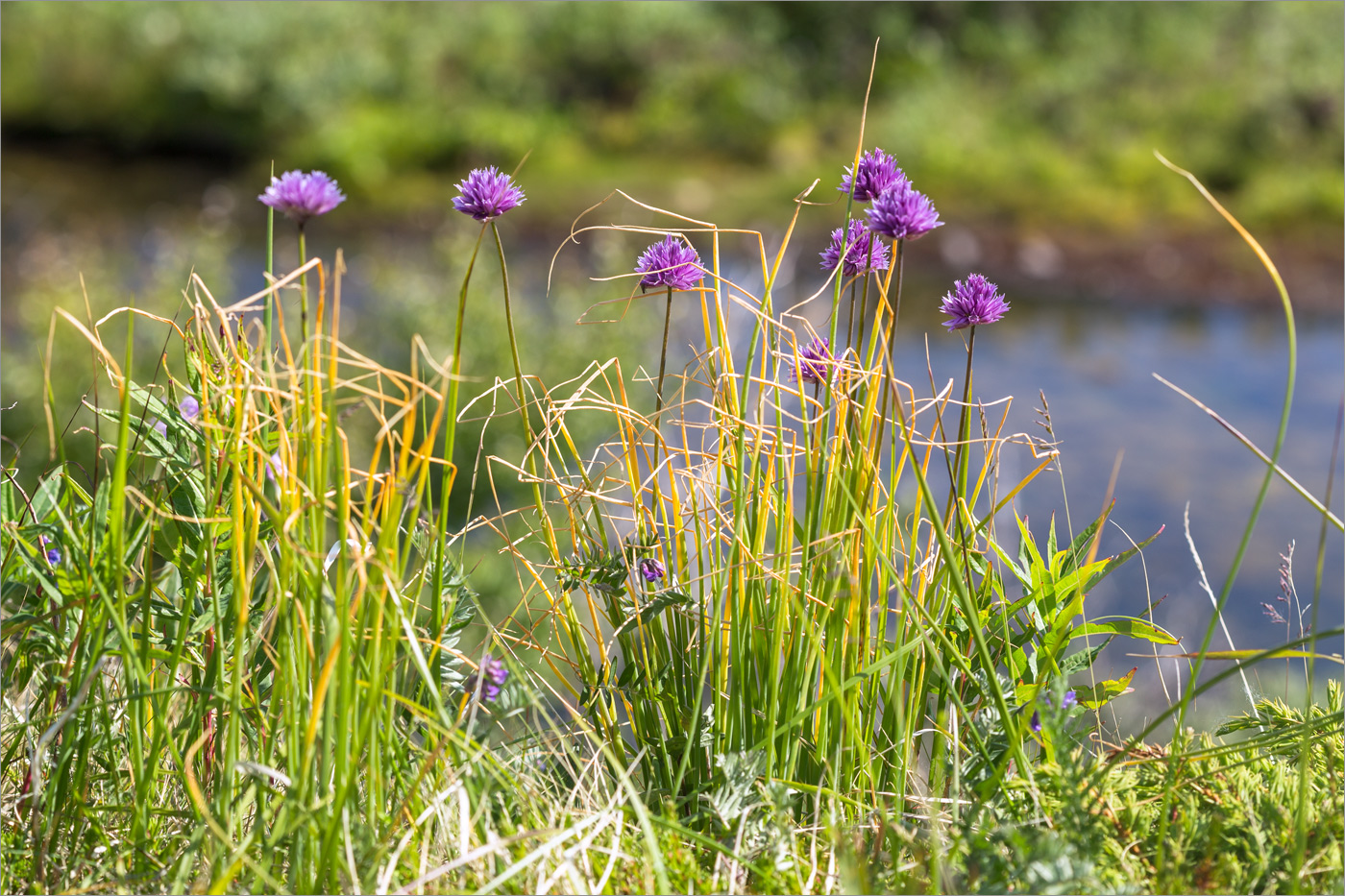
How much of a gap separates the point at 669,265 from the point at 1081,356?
7.54 metres

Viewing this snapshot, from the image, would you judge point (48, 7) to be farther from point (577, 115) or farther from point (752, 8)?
point (752, 8)

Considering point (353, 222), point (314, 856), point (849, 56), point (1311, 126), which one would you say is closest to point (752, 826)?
point (314, 856)

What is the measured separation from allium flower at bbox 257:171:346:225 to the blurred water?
4.16 m

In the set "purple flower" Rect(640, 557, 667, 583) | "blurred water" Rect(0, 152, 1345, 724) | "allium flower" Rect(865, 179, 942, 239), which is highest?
"allium flower" Rect(865, 179, 942, 239)

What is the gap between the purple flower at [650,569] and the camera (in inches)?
45.3

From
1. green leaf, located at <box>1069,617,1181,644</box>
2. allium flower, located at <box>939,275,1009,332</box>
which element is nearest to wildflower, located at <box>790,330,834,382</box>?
allium flower, located at <box>939,275,1009,332</box>

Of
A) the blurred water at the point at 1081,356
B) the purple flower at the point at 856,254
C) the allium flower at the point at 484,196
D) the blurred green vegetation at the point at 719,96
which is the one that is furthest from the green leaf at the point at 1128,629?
the blurred green vegetation at the point at 719,96

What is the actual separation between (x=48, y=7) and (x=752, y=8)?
30.6ft

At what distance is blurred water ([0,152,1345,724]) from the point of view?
17.9 ft

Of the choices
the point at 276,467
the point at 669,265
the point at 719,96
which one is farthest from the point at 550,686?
the point at 719,96

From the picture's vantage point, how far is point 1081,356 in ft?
26.1

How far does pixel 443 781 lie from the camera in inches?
42.6

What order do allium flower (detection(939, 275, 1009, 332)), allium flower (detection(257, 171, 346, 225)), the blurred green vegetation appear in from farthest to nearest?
the blurred green vegetation, allium flower (detection(939, 275, 1009, 332)), allium flower (detection(257, 171, 346, 225))

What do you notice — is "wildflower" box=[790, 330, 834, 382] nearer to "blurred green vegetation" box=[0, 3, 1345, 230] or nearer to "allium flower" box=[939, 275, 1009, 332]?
"allium flower" box=[939, 275, 1009, 332]
